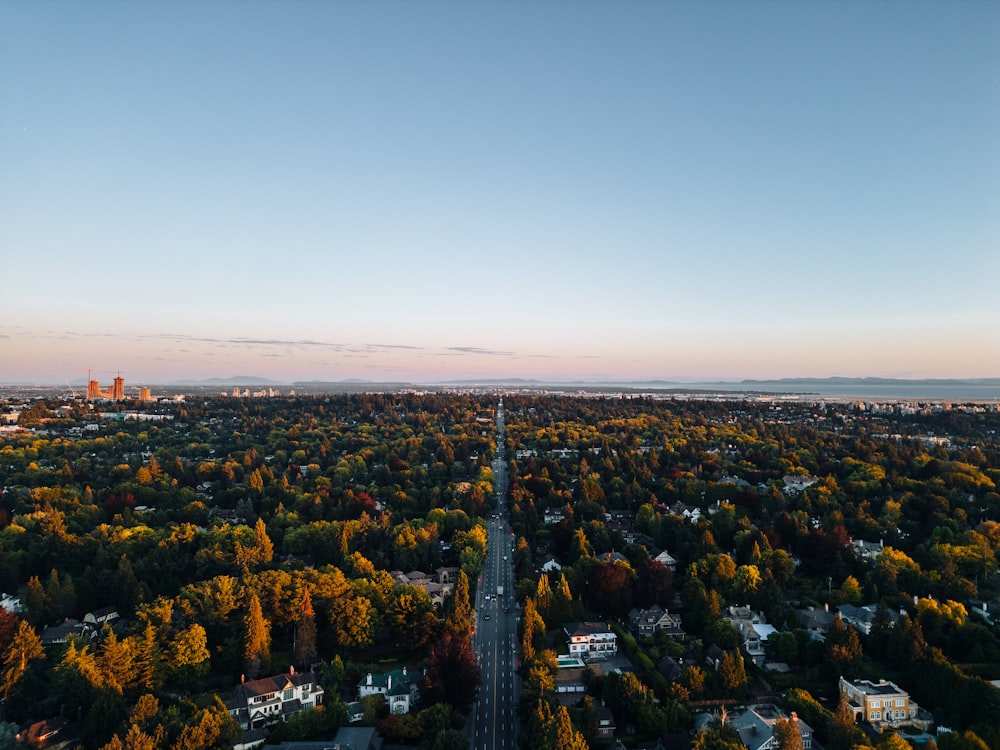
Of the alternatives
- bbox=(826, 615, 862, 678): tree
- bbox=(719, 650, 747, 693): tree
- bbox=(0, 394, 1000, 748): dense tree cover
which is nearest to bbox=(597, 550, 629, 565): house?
bbox=(0, 394, 1000, 748): dense tree cover

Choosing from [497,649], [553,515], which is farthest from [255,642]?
[553,515]

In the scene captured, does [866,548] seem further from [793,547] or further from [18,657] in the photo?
[18,657]

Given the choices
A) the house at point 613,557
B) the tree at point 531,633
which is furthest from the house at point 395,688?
the house at point 613,557

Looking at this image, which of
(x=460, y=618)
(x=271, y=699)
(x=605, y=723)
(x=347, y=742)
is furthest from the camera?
(x=460, y=618)

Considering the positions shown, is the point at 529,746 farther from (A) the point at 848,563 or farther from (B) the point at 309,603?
(A) the point at 848,563

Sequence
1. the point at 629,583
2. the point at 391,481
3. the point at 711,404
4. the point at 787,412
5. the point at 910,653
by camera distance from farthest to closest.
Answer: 1. the point at 711,404
2. the point at 787,412
3. the point at 391,481
4. the point at 629,583
5. the point at 910,653

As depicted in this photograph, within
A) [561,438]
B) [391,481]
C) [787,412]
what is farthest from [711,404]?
[391,481]

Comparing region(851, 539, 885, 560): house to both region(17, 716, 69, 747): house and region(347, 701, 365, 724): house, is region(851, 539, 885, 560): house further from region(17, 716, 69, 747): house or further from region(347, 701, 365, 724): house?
region(17, 716, 69, 747): house
